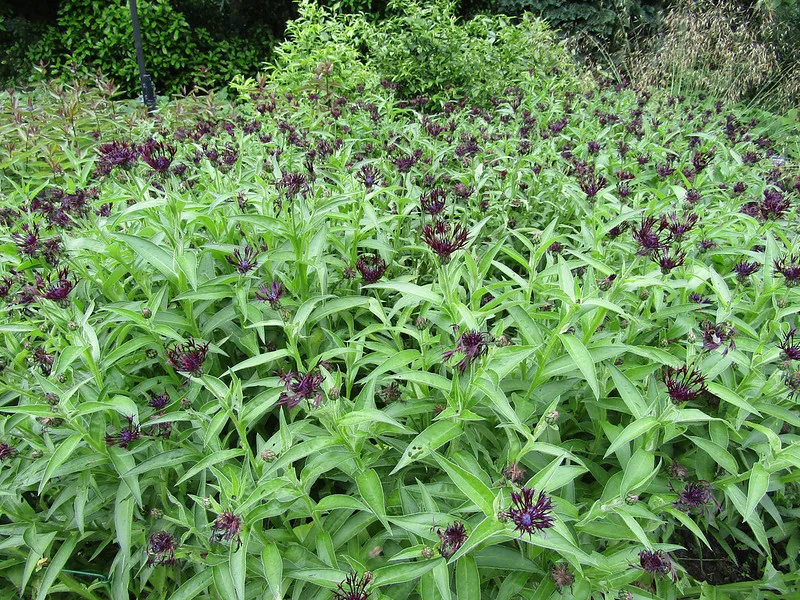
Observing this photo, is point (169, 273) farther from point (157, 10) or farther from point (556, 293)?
point (157, 10)

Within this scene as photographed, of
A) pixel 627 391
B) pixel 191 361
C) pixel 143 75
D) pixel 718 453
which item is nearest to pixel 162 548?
pixel 191 361

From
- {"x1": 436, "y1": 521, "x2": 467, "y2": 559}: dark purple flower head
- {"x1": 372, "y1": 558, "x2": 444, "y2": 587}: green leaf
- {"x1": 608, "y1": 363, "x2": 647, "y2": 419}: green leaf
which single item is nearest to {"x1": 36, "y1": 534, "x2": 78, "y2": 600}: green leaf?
{"x1": 372, "y1": 558, "x2": 444, "y2": 587}: green leaf

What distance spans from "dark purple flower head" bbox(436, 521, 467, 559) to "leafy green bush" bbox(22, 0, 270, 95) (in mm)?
8937

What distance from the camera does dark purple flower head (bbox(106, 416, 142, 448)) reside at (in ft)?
5.00

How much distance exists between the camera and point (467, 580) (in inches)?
50.9

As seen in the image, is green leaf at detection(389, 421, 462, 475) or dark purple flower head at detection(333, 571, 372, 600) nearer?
dark purple flower head at detection(333, 571, 372, 600)

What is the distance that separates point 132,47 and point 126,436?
9.12 meters

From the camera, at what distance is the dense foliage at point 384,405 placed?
1.36m

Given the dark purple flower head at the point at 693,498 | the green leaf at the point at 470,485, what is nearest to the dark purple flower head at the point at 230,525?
the green leaf at the point at 470,485

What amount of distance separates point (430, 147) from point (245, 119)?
1.87 meters

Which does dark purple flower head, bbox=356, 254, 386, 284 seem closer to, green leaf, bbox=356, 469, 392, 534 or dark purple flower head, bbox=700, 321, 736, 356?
green leaf, bbox=356, 469, 392, 534

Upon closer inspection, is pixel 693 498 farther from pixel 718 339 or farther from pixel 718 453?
pixel 718 339

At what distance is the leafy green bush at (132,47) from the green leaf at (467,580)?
8932 millimetres

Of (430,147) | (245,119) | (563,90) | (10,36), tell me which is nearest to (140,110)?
(245,119)
